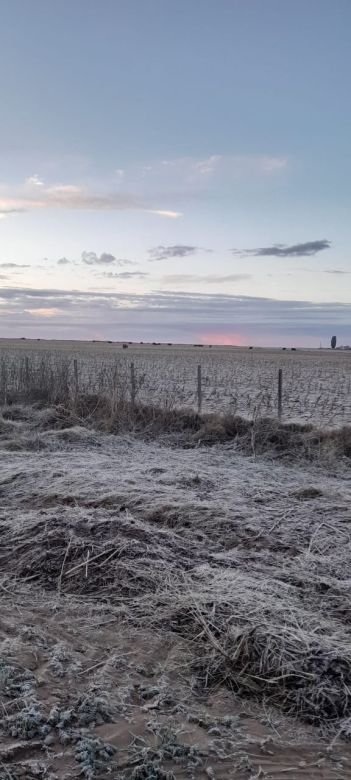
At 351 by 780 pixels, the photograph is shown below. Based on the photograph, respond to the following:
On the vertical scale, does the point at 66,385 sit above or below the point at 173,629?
above

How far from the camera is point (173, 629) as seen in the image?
369cm

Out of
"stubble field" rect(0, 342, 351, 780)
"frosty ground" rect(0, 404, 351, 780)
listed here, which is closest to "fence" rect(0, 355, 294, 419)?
"stubble field" rect(0, 342, 351, 780)

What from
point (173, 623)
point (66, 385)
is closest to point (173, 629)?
point (173, 623)

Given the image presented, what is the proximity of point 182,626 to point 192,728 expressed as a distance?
3.11 ft

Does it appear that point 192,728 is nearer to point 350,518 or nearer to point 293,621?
point 293,621

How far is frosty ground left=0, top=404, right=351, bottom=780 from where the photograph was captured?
2617mm

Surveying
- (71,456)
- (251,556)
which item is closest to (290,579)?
(251,556)

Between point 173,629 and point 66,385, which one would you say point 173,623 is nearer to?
point 173,629

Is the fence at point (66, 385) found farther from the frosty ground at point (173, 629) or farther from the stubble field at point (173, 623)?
the frosty ground at point (173, 629)

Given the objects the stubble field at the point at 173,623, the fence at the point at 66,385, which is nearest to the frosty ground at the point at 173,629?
the stubble field at the point at 173,623

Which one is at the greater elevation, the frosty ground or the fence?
the fence

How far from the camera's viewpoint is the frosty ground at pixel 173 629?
2617mm

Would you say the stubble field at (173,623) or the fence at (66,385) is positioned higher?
the fence at (66,385)

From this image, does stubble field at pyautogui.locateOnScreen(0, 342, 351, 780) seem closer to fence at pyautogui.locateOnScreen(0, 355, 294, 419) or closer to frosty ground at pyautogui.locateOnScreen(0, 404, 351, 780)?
frosty ground at pyautogui.locateOnScreen(0, 404, 351, 780)
